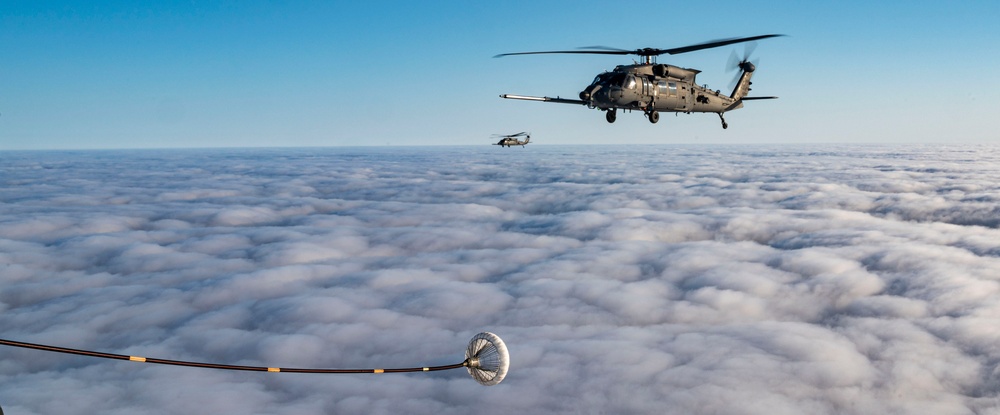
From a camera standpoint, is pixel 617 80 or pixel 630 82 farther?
pixel 630 82

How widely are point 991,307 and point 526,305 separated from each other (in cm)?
9997

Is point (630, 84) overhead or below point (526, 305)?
overhead

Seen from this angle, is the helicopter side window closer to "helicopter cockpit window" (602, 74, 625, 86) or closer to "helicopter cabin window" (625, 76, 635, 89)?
"helicopter cockpit window" (602, 74, 625, 86)

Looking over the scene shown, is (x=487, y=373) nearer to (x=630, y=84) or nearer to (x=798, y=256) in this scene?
(x=630, y=84)

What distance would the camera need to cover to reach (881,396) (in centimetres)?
9544

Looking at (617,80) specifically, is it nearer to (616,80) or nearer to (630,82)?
(616,80)

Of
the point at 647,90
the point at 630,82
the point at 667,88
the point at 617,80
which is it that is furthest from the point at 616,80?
the point at 667,88

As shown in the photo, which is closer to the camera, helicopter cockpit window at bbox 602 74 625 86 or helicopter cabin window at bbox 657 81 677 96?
helicopter cockpit window at bbox 602 74 625 86

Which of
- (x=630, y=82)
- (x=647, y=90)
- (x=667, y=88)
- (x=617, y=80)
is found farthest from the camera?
(x=667, y=88)

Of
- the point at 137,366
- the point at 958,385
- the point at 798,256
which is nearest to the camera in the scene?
the point at 958,385

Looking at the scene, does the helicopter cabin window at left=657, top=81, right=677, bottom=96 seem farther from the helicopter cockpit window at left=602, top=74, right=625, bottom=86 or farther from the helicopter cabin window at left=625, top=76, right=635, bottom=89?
the helicopter cockpit window at left=602, top=74, right=625, bottom=86

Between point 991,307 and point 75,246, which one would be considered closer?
point 991,307

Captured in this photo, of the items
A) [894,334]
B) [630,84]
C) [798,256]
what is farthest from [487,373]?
[798,256]

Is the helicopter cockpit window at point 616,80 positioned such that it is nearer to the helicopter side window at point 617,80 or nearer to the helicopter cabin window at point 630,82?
the helicopter side window at point 617,80
